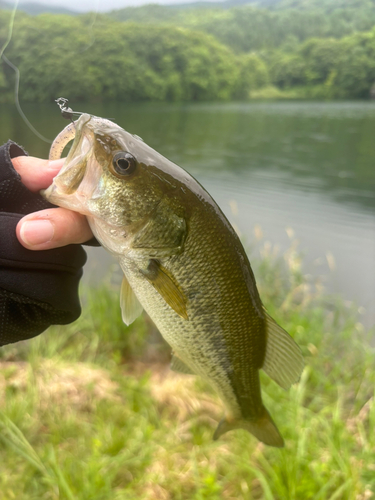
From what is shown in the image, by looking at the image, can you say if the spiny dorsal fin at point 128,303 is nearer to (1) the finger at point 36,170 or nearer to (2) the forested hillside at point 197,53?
(1) the finger at point 36,170

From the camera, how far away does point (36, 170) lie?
1646 millimetres

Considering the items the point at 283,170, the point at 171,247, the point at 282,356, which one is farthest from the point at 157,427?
the point at 283,170

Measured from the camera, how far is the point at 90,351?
4.64 meters

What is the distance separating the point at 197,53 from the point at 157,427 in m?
24.6

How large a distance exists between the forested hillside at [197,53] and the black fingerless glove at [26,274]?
7.50ft

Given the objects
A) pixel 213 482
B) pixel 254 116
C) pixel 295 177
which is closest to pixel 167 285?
pixel 213 482

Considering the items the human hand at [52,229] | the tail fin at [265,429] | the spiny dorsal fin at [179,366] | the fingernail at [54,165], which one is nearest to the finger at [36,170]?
the fingernail at [54,165]

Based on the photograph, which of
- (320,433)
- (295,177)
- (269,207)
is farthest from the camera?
(295,177)

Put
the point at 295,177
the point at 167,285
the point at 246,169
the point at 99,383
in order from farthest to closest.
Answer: the point at 246,169, the point at 295,177, the point at 99,383, the point at 167,285

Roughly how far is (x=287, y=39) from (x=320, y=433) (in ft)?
200

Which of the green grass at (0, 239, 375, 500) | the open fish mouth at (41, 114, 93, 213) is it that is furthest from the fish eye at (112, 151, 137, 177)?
the green grass at (0, 239, 375, 500)

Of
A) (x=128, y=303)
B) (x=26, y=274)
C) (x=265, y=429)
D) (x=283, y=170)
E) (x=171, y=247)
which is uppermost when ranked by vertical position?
(x=171, y=247)

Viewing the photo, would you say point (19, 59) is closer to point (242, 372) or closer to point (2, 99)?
point (2, 99)

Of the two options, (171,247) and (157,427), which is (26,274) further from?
(157,427)
